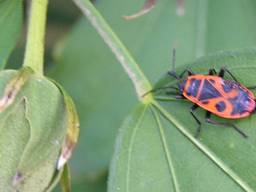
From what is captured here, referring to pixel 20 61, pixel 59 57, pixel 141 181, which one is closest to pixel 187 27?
pixel 59 57

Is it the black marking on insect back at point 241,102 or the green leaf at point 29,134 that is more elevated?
the green leaf at point 29,134

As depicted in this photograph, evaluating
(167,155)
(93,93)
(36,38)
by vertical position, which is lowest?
(93,93)

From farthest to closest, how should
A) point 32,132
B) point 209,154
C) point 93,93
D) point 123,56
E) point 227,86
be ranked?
1. point 93,93
2. point 227,86
3. point 123,56
4. point 209,154
5. point 32,132

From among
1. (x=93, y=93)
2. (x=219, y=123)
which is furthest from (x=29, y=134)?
(x=93, y=93)

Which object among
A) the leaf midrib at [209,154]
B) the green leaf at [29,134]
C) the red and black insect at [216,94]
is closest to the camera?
the green leaf at [29,134]

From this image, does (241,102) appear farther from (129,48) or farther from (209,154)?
(129,48)

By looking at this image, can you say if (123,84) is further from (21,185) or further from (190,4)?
(21,185)

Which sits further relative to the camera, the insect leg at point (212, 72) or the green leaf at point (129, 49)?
the green leaf at point (129, 49)

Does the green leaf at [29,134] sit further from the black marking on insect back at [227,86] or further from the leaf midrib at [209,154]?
the black marking on insect back at [227,86]

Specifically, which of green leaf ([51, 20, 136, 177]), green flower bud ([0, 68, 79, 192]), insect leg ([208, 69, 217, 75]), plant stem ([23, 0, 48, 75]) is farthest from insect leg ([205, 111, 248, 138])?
green leaf ([51, 20, 136, 177])

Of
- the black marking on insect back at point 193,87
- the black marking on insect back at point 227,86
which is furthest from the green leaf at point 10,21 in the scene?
the black marking on insect back at point 227,86
